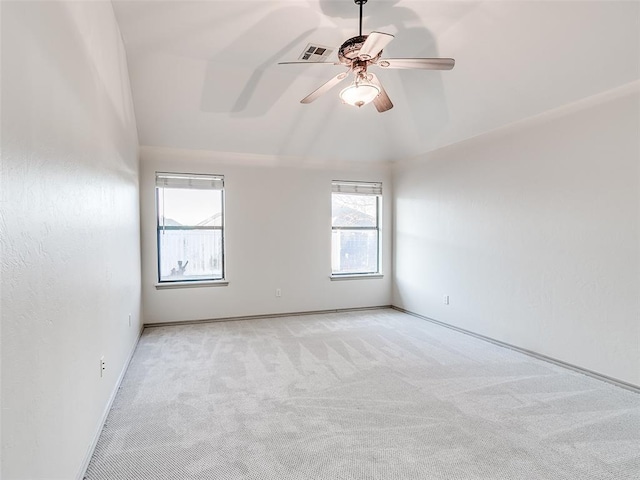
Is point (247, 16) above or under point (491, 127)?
above

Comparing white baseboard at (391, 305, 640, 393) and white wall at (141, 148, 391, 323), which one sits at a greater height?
white wall at (141, 148, 391, 323)

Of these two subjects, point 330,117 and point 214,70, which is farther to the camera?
point 330,117

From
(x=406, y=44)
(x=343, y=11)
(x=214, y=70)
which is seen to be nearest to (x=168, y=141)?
(x=214, y=70)

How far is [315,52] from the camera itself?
329 centimetres

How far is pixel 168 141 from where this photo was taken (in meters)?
4.54

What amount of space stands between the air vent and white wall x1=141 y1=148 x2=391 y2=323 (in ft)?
6.40

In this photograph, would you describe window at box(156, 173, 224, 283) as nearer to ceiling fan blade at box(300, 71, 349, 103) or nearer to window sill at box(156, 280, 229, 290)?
window sill at box(156, 280, 229, 290)

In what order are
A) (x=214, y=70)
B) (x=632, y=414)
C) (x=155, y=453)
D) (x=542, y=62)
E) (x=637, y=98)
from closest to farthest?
1. (x=155, y=453)
2. (x=632, y=414)
3. (x=637, y=98)
4. (x=542, y=62)
5. (x=214, y=70)

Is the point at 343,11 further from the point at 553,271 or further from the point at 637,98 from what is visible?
the point at 553,271

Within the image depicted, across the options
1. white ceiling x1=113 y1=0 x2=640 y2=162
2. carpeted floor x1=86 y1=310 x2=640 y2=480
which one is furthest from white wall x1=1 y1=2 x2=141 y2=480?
white ceiling x1=113 y1=0 x2=640 y2=162

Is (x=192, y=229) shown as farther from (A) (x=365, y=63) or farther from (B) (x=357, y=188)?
(A) (x=365, y=63)

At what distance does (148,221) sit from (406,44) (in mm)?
3704

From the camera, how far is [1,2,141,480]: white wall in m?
1.10

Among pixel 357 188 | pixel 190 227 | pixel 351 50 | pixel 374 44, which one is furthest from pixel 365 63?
pixel 190 227
